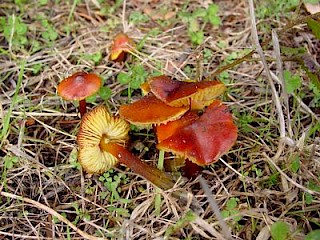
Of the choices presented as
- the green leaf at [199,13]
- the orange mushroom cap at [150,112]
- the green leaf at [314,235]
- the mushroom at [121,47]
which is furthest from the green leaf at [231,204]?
the green leaf at [199,13]

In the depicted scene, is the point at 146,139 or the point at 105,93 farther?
the point at 105,93

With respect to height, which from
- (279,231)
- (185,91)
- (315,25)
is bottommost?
(279,231)

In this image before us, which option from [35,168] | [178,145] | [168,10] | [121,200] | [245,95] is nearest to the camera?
[178,145]

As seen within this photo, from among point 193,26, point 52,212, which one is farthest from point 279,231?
point 193,26

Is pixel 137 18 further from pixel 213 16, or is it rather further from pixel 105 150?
pixel 105 150

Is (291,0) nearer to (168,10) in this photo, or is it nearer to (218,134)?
(168,10)

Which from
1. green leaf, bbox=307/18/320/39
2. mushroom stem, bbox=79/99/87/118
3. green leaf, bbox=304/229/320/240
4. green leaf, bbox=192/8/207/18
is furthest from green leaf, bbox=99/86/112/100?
green leaf, bbox=304/229/320/240

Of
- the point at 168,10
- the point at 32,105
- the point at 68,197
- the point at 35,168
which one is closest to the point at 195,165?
the point at 68,197
